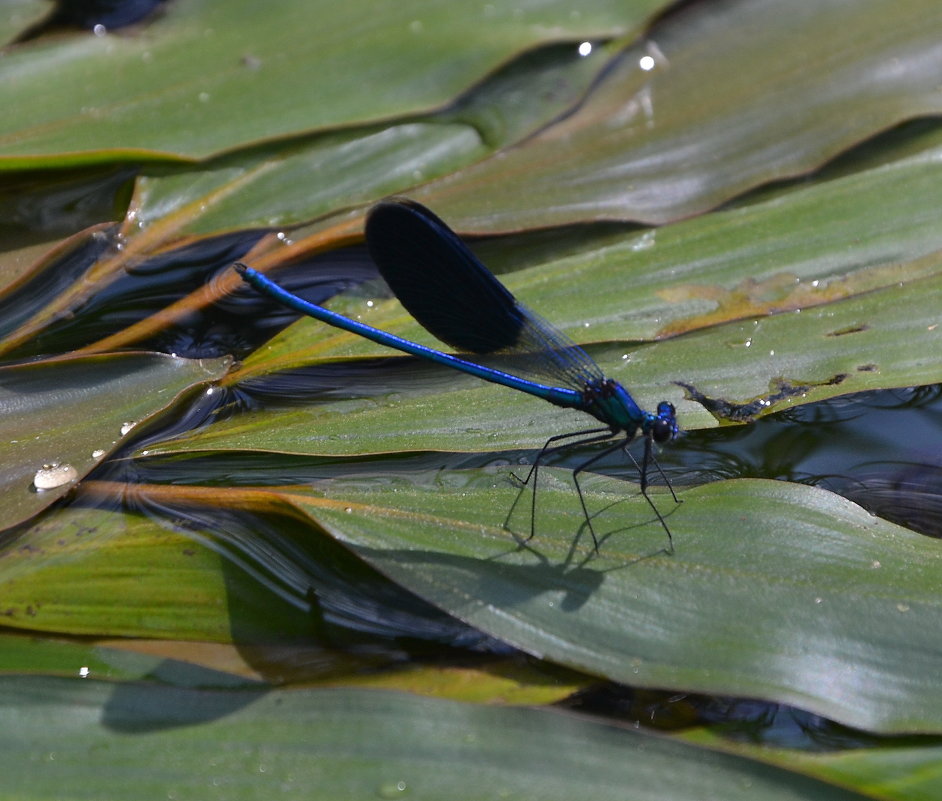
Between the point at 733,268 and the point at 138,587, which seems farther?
the point at 733,268

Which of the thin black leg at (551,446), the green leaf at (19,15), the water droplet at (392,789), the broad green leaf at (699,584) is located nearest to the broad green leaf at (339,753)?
the water droplet at (392,789)

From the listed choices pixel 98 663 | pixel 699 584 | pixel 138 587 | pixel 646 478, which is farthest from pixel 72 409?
pixel 699 584

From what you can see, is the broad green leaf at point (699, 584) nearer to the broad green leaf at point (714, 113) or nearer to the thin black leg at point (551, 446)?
the thin black leg at point (551, 446)

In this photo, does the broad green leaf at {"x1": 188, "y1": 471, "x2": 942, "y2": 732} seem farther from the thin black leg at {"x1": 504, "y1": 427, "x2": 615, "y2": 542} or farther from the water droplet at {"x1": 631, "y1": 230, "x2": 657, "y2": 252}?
the water droplet at {"x1": 631, "y1": 230, "x2": 657, "y2": 252}

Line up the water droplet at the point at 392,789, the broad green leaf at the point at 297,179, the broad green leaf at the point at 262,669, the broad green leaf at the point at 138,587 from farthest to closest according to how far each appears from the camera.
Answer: the broad green leaf at the point at 297,179
the broad green leaf at the point at 138,587
the broad green leaf at the point at 262,669
the water droplet at the point at 392,789

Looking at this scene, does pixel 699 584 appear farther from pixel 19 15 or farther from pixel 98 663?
pixel 19 15

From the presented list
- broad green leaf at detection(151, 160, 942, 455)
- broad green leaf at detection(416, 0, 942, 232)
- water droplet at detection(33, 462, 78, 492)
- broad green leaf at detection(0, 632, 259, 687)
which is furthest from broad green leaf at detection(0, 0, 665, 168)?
broad green leaf at detection(0, 632, 259, 687)

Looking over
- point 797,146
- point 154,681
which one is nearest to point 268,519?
point 154,681
